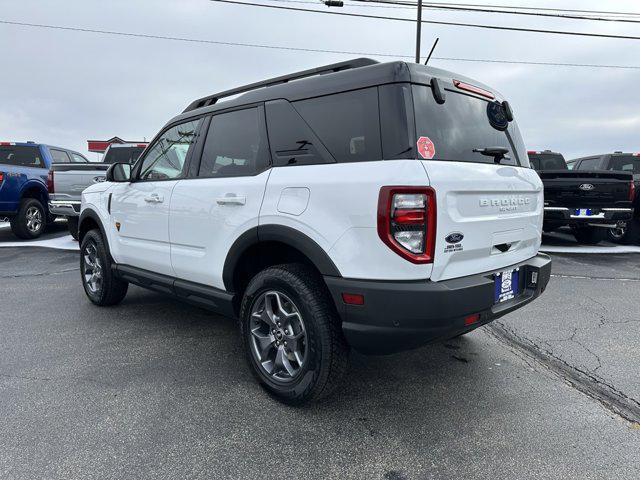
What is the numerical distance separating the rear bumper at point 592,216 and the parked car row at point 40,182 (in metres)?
8.14

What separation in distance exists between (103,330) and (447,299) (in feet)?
10.6

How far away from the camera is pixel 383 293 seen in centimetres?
213

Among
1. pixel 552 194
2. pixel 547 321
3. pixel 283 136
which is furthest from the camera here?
pixel 552 194

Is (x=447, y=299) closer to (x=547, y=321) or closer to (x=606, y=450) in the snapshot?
(x=606, y=450)

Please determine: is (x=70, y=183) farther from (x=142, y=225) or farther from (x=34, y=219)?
(x=142, y=225)

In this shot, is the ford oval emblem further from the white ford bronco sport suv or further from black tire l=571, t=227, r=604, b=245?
black tire l=571, t=227, r=604, b=245

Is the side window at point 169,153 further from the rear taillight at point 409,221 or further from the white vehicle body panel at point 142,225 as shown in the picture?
the rear taillight at point 409,221

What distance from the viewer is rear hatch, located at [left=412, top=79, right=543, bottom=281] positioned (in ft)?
7.14

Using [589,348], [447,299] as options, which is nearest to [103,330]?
[447,299]

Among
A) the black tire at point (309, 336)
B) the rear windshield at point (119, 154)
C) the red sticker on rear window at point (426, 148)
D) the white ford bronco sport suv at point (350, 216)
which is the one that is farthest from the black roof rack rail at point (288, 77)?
the rear windshield at point (119, 154)

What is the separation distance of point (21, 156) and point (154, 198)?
808cm

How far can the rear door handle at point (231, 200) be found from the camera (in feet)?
9.01

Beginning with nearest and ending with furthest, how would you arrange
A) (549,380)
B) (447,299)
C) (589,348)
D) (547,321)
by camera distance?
(447,299), (549,380), (589,348), (547,321)

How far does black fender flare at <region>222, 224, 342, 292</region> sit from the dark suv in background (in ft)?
27.6
